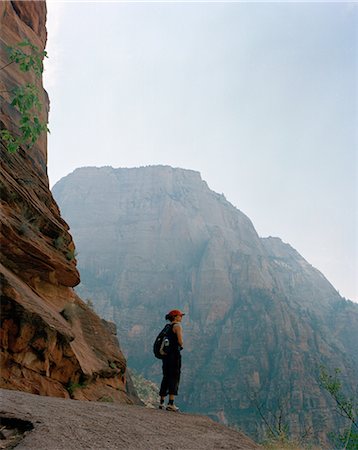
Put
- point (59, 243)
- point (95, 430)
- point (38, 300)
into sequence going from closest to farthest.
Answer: point (95, 430) → point (38, 300) → point (59, 243)

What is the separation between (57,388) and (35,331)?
69.7 inches

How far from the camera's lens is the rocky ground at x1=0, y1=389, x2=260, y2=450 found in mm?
3789

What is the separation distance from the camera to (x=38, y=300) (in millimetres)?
10812

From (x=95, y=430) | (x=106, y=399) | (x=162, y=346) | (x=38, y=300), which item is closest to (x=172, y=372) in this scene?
(x=162, y=346)

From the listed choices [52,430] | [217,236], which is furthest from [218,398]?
[52,430]

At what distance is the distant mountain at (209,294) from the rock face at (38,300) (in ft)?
129

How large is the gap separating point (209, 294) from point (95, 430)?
312 feet

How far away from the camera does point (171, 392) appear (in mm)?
7500

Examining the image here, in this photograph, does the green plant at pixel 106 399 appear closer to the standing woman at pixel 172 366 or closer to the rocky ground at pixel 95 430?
the standing woman at pixel 172 366

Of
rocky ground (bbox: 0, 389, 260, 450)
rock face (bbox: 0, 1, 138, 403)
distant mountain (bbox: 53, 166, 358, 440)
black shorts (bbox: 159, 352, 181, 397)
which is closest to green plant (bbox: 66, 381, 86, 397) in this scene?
rock face (bbox: 0, 1, 138, 403)

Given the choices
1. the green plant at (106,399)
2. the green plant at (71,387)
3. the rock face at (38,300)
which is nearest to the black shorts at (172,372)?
the rock face at (38,300)

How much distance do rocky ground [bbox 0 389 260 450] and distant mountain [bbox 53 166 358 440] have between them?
153 feet

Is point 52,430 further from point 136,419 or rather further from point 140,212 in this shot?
point 140,212

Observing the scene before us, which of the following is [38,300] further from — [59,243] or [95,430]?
[95,430]
